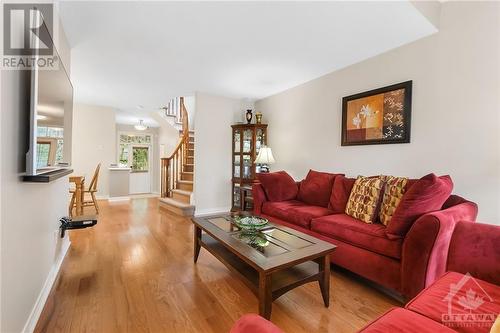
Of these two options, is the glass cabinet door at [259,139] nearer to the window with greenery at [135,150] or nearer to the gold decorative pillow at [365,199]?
the gold decorative pillow at [365,199]

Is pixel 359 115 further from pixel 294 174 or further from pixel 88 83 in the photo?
pixel 88 83

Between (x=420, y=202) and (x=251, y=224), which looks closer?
(x=420, y=202)

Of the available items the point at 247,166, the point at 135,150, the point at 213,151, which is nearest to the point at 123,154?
the point at 135,150

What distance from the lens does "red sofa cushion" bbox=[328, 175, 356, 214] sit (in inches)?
103

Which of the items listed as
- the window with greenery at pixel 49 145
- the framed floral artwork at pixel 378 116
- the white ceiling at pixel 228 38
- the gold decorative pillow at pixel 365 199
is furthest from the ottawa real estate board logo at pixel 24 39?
the framed floral artwork at pixel 378 116

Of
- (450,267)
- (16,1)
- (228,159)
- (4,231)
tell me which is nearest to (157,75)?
(228,159)

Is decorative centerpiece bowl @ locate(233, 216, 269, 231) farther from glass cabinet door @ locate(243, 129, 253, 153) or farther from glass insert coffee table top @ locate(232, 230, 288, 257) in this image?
glass cabinet door @ locate(243, 129, 253, 153)

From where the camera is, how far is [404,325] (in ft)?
2.93

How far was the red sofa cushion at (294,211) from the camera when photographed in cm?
Answer: 251

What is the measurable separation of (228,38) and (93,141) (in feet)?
15.5

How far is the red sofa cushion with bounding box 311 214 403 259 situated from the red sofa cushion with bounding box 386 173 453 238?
0.09 meters

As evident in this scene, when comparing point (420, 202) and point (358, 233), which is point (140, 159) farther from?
point (420, 202)

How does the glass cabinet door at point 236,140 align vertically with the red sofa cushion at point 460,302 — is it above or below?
above

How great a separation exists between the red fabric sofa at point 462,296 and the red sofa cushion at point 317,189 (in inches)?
60.5
